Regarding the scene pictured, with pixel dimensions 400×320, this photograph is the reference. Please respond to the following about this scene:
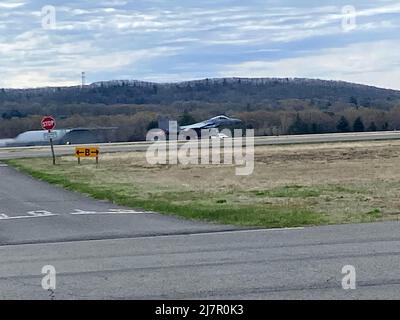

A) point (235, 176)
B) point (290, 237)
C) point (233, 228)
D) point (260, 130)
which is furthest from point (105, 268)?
point (260, 130)

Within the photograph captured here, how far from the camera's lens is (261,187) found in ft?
96.3

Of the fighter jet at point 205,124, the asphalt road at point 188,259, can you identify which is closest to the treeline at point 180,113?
the fighter jet at point 205,124

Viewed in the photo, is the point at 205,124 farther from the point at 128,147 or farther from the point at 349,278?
the point at 349,278

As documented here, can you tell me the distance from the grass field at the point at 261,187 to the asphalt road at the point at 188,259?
2014 millimetres

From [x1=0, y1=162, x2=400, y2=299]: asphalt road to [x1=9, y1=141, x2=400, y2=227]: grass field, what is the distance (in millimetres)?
2014

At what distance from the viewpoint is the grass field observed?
1948 centimetres

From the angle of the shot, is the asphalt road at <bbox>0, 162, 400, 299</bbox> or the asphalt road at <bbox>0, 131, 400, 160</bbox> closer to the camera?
the asphalt road at <bbox>0, 162, 400, 299</bbox>

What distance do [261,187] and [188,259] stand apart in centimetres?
1719

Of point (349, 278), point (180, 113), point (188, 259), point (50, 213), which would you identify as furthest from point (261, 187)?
point (180, 113)

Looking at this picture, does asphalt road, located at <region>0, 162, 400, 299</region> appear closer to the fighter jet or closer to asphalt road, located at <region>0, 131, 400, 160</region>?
asphalt road, located at <region>0, 131, 400, 160</region>

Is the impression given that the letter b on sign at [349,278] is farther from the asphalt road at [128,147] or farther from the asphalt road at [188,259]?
the asphalt road at [128,147]

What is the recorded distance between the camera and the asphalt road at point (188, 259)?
972 centimetres

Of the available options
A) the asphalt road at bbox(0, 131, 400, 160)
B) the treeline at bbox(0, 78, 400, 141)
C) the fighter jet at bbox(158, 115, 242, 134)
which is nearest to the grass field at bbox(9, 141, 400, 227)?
the asphalt road at bbox(0, 131, 400, 160)
